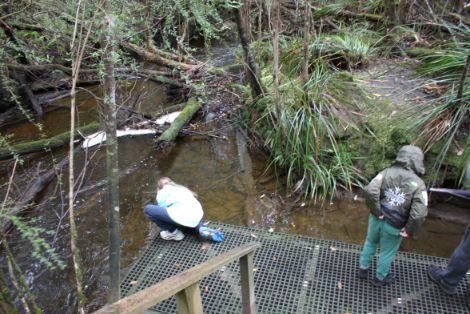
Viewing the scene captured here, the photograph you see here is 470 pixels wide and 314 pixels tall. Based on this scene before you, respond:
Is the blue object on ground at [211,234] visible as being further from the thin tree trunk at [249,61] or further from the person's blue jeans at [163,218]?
the thin tree trunk at [249,61]

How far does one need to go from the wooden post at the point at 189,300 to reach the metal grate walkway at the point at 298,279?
1.63 m

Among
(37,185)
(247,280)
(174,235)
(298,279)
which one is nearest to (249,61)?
(174,235)

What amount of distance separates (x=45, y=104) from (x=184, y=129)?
3212 mm

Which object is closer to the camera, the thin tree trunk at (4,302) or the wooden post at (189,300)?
the wooden post at (189,300)

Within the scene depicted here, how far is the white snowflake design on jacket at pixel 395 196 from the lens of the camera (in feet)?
10.2

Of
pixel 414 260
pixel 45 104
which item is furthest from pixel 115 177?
pixel 45 104

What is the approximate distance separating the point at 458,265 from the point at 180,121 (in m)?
4.66

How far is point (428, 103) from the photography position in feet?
17.3

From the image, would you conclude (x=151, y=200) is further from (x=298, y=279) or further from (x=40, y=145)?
(x=298, y=279)

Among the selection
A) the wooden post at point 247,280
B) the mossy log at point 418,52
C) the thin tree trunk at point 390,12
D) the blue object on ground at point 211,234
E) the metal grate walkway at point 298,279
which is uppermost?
the thin tree trunk at point 390,12

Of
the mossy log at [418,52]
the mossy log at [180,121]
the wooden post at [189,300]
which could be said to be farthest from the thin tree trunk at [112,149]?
the mossy log at [418,52]

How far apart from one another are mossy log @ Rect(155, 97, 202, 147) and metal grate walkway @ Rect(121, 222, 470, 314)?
8.12ft

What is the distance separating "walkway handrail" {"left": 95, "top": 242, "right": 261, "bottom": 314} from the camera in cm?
141

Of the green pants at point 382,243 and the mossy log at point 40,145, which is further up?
the mossy log at point 40,145
